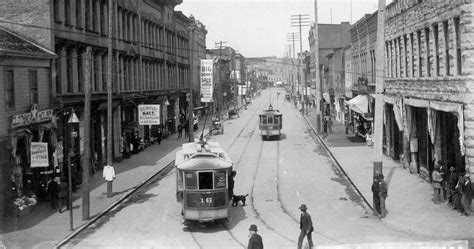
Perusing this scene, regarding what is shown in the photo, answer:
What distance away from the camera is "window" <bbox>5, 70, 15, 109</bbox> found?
72.1ft

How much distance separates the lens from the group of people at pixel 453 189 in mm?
19609

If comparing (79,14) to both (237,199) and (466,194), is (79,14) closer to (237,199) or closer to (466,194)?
(237,199)

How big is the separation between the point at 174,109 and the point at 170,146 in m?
13.8

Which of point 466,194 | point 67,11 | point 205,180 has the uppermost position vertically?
point 67,11

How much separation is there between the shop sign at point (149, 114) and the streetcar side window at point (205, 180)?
17783 mm

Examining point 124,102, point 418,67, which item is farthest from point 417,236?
point 124,102

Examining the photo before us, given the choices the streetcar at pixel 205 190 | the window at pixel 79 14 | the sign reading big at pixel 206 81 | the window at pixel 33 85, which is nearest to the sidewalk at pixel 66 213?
the streetcar at pixel 205 190

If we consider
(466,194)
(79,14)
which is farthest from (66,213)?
(466,194)

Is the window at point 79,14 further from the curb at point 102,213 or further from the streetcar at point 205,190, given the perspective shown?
the streetcar at point 205,190

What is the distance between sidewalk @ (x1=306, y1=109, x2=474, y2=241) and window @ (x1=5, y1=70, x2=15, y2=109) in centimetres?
1437

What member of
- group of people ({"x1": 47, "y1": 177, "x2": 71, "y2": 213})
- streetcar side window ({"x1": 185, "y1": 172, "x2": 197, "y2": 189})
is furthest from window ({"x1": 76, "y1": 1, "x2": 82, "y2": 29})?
streetcar side window ({"x1": 185, "y1": 172, "x2": 197, "y2": 189})

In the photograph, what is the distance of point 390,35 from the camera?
110ft

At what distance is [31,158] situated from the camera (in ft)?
71.2

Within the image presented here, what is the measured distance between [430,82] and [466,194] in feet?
21.6
